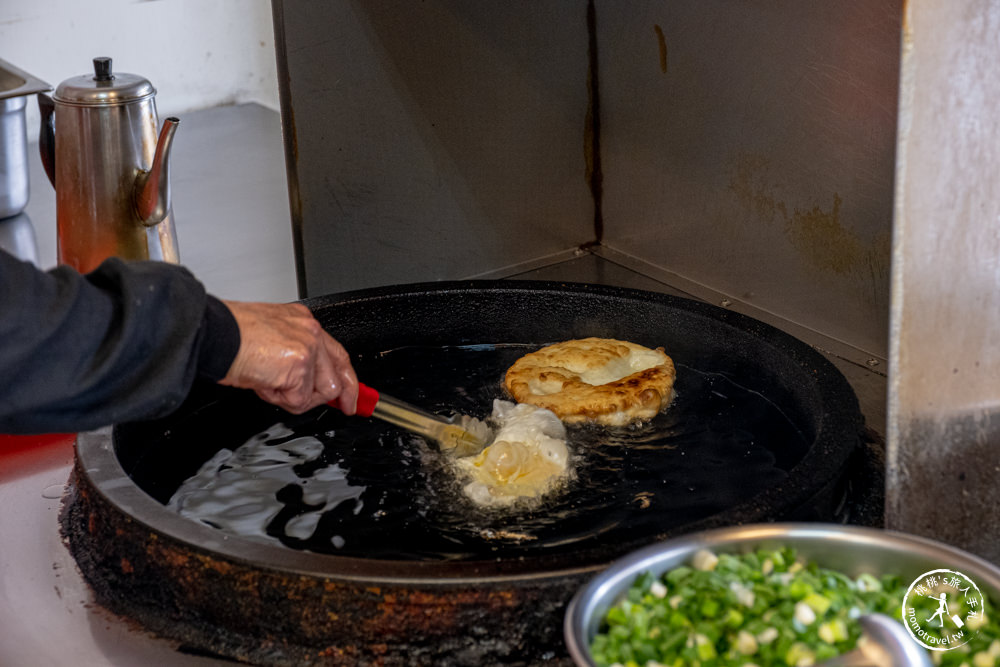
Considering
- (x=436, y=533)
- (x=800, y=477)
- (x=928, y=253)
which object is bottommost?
(x=436, y=533)

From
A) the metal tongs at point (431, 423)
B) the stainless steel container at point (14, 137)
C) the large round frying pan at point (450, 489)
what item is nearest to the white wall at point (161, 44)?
the stainless steel container at point (14, 137)

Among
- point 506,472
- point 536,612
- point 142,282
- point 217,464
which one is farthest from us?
point 217,464

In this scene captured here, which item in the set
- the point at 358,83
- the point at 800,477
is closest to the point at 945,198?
the point at 800,477

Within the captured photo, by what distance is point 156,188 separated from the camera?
247 cm

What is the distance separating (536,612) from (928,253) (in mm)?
734

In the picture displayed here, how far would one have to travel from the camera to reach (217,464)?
6.76 ft

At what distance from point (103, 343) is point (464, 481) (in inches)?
31.6

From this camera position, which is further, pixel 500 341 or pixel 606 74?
pixel 606 74

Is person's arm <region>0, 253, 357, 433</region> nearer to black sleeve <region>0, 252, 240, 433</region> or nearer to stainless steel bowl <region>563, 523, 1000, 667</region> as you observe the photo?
black sleeve <region>0, 252, 240, 433</region>

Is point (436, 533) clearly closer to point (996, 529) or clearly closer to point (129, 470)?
point (129, 470)

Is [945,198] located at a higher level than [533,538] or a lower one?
higher

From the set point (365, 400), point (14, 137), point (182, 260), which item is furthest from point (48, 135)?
point (365, 400)

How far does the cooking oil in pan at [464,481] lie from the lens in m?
1.80

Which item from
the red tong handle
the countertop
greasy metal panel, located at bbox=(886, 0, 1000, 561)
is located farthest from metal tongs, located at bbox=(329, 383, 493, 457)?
greasy metal panel, located at bbox=(886, 0, 1000, 561)
